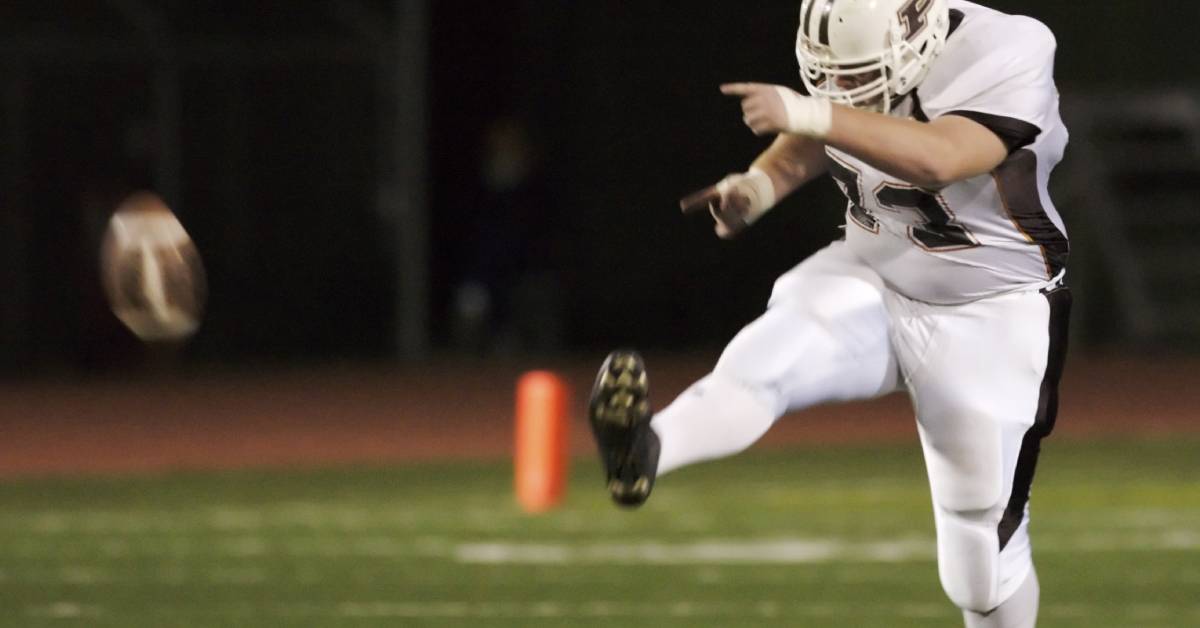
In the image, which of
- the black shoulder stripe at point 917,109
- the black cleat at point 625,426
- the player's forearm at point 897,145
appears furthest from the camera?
the black shoulder stripe at point 917,109

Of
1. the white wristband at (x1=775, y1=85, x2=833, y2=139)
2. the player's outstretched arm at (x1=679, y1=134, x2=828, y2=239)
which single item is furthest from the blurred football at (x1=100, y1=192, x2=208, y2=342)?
the white wristband at (x1=775, y1=85, x2=833, y2=139)

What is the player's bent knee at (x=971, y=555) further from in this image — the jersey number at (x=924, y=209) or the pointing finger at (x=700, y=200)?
the pointing finger at (x=700, y=200)

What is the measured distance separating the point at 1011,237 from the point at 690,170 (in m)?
12.1

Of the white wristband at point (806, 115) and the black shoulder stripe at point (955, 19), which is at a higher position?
the black shoulder stripe at point (955, 19)

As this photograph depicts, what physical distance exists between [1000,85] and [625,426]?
45.4 inches

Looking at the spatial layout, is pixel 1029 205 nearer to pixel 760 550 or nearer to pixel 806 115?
pixel 806 115

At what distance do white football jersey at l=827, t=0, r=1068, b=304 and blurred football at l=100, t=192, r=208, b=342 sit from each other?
1.76 m

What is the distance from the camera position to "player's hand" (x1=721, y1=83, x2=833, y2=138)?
4.65m

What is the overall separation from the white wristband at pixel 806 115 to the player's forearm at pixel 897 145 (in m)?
0.02

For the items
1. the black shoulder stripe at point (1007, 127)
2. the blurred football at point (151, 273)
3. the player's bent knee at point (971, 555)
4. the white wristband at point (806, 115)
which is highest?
the white wristband at point (806, 115)

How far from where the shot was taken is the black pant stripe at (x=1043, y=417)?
5.43 metres

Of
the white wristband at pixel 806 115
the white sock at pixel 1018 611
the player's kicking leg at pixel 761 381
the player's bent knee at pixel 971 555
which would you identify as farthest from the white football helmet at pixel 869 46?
the white sock at pixel 1018 611

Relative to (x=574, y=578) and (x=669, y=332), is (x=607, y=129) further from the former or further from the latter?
(x=574, y=578)

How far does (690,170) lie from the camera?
57.1 ft
